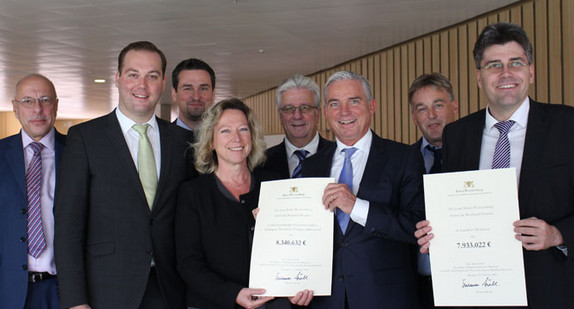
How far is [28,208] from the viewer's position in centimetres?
269

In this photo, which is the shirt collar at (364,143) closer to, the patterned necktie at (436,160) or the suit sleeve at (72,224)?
the patterned necktie at (436,160)

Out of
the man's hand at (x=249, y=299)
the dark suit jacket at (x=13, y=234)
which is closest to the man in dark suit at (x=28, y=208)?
the dark suit jacket at (x=13, y=234)

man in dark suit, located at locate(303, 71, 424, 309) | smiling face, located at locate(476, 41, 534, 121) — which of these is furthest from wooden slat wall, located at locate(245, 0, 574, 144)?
man in dark suit, located at locate(303, 71, 424, 309)

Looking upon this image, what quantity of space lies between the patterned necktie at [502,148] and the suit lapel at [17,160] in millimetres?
2418

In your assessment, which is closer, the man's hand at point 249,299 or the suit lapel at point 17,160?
the man's hand at point 249,299

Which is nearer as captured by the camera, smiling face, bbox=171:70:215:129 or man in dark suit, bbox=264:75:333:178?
man in dark suit, bbox=264:75:333:178

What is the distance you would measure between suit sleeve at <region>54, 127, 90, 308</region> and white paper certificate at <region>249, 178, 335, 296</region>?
0.81 meters

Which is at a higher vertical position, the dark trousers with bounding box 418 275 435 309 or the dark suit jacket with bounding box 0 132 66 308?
the dark suit jacket with bounding box 0 132 66 308

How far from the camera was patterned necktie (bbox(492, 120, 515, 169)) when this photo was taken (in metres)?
2.12

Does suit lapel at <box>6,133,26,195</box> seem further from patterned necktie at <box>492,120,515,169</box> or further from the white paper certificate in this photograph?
patterned necktie at <box>492,120,515,169</box>

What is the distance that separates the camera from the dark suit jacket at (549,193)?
196 centimetres

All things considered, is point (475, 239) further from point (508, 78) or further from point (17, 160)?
point (17, 160)

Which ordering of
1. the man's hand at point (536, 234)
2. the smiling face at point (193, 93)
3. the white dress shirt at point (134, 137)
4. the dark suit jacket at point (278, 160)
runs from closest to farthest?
the man's hand at point (536, 234) < the white dress shirt at point (134, 137) < the dark suit jacket at point (278, 160) < the smiling face at point (193, 93)
